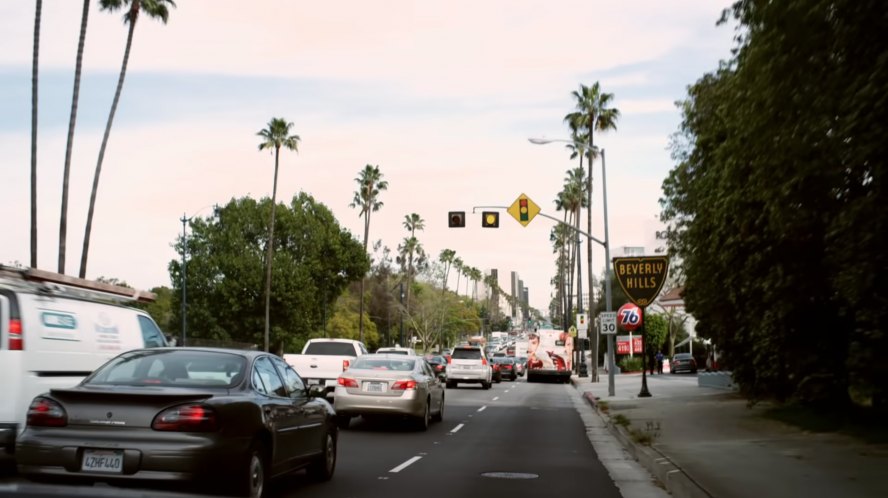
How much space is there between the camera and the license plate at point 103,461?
7.83 meters

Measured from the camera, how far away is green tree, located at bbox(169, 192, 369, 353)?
70438 millimetres

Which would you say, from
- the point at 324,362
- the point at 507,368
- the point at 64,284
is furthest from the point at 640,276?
the point at 507,368


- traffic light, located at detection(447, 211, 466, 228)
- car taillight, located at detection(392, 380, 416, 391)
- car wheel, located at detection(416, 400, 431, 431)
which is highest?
traffic light, located at detection(447, 211, 466, 228)

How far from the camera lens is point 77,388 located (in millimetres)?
8430

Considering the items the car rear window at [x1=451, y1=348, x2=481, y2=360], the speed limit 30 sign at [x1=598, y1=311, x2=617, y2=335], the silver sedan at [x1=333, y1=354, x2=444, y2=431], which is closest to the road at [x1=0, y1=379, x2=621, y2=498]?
the silver sedan at [x1=333, y1=354, x2=444, y2=431]

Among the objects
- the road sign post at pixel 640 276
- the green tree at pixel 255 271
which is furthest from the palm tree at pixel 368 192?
the road sign post at pixel 640 276

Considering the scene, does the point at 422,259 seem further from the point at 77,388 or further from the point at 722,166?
the point at 77,388

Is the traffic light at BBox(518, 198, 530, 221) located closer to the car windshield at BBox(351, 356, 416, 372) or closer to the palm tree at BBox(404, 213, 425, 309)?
the car windshield at BBox(351, 356, 416, 372)

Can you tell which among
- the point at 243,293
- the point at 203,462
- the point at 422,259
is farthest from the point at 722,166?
the point at 422,259

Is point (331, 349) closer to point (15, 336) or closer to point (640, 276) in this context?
point (640, 276)

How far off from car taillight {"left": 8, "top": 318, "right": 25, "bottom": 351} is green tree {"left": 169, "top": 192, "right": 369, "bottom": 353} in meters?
59.6

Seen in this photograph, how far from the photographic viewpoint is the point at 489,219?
106 feet

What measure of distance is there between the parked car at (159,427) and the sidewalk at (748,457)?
487cm

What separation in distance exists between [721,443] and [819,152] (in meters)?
7.06
